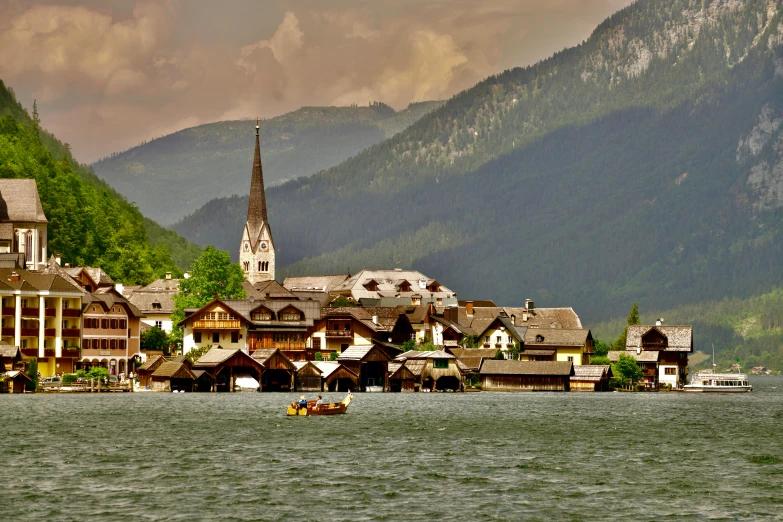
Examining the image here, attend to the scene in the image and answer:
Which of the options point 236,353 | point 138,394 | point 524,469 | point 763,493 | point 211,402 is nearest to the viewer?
point 763,493

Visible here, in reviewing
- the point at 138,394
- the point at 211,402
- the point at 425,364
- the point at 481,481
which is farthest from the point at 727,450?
the point at 425,364

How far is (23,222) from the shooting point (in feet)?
619

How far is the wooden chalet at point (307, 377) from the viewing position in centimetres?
16584

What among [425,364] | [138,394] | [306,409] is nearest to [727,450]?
[306,409]

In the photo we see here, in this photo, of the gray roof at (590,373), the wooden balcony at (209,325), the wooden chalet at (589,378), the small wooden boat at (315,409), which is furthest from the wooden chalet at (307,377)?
the small wooden boat at (315,409)

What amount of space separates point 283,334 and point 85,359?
939 inches

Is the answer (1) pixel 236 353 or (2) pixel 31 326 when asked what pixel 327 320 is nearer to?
(1) pixel 236 353

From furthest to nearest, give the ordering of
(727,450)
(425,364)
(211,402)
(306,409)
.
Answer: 1. (425,364)
2. (211,402)
3. (306,409)
4. (727,450)

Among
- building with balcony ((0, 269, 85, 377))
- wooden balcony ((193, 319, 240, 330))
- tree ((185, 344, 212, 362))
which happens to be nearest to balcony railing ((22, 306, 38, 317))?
building with balcony ((0, 269, 85, 377))

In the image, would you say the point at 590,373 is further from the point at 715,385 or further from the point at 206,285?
the point at 206,285

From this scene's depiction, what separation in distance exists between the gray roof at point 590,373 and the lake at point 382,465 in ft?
224

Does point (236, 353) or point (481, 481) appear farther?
point (236, 353)

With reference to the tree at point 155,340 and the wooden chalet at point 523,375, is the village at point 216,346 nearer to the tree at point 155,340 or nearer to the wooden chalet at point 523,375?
the wooden chalet at point 523,375

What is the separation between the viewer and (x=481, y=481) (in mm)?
64000
